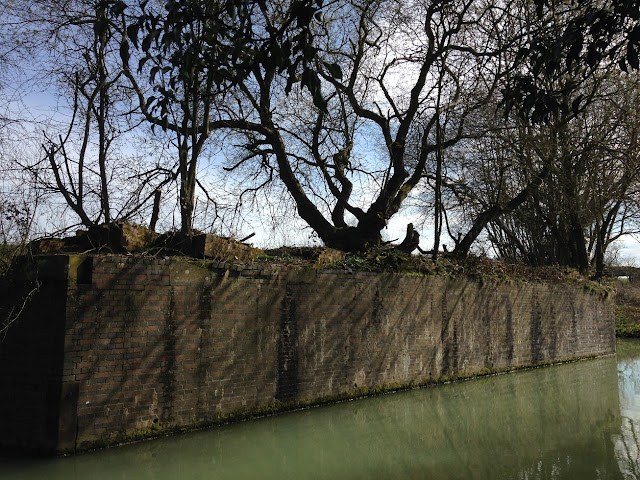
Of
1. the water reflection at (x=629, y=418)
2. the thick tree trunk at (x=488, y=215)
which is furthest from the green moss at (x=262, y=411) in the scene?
the thick tree trunk at (x=488, y=215)

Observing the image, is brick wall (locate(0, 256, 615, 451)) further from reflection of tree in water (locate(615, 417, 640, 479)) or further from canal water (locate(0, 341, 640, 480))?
reflection of tree in water (locate(615, 417, 640, 479))

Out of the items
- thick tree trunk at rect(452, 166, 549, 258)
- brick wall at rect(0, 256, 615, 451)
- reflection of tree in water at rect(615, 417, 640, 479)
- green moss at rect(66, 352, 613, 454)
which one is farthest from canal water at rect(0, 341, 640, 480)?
thick tree trunk at rect(452, 166, 549, 258)

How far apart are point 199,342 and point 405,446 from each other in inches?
117

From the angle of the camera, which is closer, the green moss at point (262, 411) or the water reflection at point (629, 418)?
the water reflection at point (629, 418)

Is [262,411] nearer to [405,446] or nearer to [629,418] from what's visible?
[405,446]

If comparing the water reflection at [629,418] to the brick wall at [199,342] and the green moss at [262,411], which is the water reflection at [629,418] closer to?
the green moss at [262,411]

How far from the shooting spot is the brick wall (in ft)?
20.3

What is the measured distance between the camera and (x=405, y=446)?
6.81 meters

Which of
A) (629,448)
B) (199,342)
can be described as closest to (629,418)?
(629,448)

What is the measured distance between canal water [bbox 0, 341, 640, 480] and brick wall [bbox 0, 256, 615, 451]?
385mm

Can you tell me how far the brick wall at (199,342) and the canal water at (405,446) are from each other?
0.38 meters

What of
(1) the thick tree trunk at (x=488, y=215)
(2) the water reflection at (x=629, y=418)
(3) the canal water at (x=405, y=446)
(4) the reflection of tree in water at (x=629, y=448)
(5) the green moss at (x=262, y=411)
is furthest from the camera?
(1) the thick tree trunk at (x=488, y=215)

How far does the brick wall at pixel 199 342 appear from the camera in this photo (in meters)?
6.20

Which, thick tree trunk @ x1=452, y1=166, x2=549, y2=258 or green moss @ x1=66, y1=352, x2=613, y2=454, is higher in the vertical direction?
thick tree trunk @ x1=452, y1=166, x2=549, y2=258
